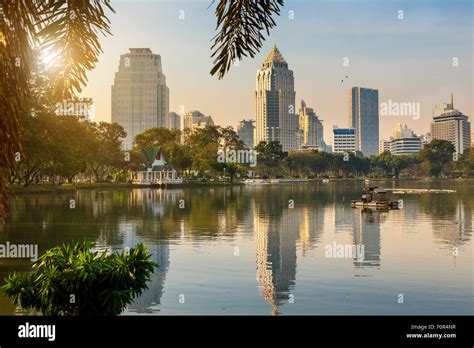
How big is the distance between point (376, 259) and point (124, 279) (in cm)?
1540

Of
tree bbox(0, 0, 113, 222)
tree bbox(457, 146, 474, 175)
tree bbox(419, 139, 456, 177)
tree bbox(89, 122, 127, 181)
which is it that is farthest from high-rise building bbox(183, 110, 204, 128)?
tree bbox(0, 0, 113, 222)

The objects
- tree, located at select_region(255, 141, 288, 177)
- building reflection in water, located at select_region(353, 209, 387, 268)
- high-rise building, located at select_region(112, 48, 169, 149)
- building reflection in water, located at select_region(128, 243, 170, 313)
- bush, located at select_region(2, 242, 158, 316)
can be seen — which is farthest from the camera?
high-rise building, located at select_region(112, 48, 169, 149)

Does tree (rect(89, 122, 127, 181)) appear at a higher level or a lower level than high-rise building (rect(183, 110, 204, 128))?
lower

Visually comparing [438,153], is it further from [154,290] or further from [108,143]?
[154,290]

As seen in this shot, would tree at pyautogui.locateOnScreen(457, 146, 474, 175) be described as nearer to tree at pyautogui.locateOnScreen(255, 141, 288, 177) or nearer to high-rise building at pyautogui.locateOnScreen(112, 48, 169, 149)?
tree at pyautogui.locateOnScreen(255, 141, 288, 177)

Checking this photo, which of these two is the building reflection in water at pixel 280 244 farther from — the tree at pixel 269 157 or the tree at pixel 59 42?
the tree at pixel 269 157

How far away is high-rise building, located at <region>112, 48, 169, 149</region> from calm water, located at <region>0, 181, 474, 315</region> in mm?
111110

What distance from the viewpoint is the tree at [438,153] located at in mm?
152750

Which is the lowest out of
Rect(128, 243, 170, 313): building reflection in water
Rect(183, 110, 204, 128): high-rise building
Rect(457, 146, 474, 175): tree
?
Rect(128, 243, 170, 313): building reflection in water

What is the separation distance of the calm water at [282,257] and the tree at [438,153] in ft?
386

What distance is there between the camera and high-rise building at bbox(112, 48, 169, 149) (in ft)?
484

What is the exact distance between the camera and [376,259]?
22.0m
